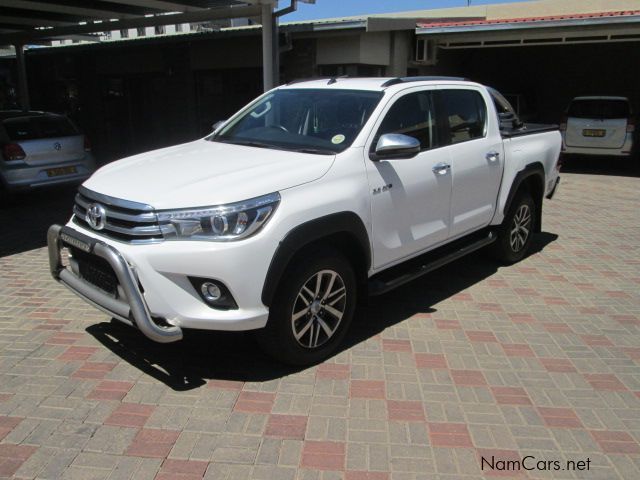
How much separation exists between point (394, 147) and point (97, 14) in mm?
9100

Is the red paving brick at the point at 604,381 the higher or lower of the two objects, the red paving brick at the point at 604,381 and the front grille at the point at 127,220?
the lower

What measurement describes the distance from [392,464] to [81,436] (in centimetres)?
170

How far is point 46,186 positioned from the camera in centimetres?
868

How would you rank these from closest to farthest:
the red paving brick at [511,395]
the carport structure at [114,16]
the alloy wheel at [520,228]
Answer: the red paving brick at [511,395] → the alloy wheel at [520,228] → the carport structure at [114,16]

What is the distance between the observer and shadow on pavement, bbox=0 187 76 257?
6941mm

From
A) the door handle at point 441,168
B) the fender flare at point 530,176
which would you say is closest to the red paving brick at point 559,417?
the door handle at point 441,168

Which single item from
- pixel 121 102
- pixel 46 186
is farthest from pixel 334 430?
pixel 121 102

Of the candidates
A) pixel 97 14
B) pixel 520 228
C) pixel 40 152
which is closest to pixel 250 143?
pixel 520 228

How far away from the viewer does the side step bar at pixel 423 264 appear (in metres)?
4.27

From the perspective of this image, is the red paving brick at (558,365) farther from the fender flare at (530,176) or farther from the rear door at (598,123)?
the rear door at (598,123)

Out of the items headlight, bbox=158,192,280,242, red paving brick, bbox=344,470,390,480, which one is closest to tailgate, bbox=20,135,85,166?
headlight, bbox=158,192,280,242

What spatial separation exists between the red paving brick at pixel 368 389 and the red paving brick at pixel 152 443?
1117mm

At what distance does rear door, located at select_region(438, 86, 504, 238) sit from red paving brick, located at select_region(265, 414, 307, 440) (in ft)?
7.85

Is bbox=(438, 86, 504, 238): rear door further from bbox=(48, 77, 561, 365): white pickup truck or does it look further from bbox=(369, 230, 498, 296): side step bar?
bbox=(369, 230, 498, 296): side step bar
